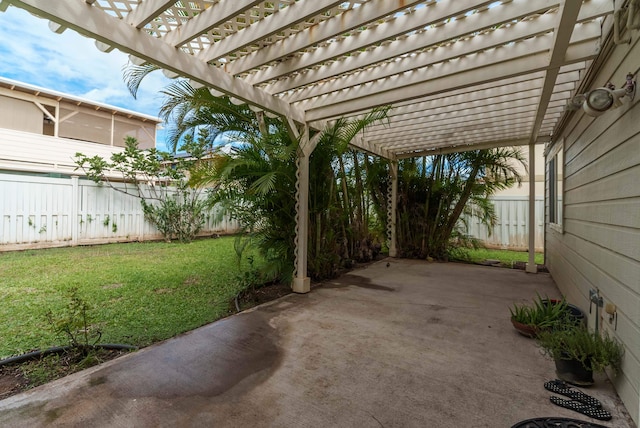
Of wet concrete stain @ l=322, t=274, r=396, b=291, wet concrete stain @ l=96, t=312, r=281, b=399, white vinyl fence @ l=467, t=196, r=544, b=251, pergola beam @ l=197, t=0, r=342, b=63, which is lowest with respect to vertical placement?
wet concrete stain @ l=96, t=312, r=281, b=399

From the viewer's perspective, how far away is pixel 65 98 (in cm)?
1055

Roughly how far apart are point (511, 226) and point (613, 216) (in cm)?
711

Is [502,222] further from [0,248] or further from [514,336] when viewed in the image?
[0,248]

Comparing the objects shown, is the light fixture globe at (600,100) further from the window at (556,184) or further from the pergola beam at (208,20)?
the window at (556,184)

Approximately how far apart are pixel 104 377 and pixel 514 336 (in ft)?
10.9

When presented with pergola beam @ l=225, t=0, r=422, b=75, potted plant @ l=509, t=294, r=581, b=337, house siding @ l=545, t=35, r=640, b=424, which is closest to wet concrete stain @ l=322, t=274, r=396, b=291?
potted plant @ l=509, t=294, r=581, b=337

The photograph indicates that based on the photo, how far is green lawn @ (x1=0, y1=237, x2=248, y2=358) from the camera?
3.00 metres

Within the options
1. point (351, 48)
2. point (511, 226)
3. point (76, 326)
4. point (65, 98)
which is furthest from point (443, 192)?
point (65, 98)

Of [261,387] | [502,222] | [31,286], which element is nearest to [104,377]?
[261,387]

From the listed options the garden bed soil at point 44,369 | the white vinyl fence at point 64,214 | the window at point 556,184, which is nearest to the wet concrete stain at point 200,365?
the garden bed soil at point 44,369

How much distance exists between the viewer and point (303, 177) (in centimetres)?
435

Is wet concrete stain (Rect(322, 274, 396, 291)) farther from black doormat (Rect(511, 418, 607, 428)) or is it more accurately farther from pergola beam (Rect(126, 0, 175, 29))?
pergola beam (Rect(126, 0, 175, 29))

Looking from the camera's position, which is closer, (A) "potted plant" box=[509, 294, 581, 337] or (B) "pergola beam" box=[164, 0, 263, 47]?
(B) "pergola beam" box=[164, 0, 263, 47]

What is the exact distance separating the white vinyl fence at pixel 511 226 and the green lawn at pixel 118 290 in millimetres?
6630
